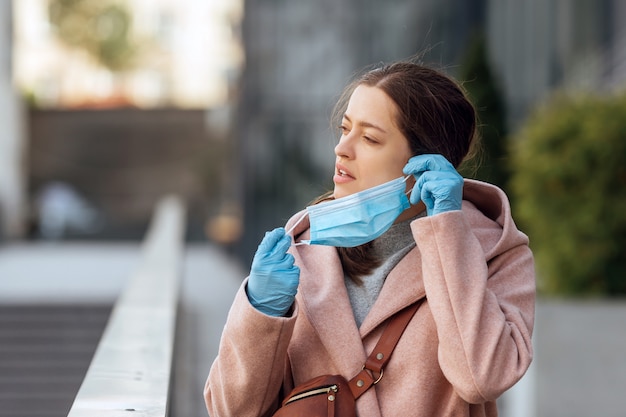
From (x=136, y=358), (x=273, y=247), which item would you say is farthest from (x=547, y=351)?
(x=273, y=247)

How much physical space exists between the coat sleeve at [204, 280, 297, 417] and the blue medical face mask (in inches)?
6.6

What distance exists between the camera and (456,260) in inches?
82.5

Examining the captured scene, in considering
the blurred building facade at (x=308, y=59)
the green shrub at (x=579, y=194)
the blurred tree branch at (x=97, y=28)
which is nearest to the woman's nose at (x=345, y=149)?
the green shrub at (x=579, y=194)

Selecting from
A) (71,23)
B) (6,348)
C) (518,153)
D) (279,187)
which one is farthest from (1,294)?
(71,23)

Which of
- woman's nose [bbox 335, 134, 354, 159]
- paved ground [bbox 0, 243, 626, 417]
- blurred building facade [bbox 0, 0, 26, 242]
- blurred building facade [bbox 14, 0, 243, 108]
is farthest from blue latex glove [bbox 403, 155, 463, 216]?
blurred building facade [bbox 14, 0, 243, 108]

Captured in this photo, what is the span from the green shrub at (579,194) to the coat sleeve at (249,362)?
450 cm

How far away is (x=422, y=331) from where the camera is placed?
2.20m

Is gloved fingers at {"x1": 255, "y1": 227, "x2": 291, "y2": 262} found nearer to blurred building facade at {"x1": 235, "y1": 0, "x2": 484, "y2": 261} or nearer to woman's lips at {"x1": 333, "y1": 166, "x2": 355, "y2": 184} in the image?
woman's lips at {"x1": 333, "y1": 166, "x2": 355, "y2": 184}

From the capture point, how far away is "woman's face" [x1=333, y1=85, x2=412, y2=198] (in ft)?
7.27

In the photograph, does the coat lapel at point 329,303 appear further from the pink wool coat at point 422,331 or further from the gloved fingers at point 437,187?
the gloved fingers at point 437,187

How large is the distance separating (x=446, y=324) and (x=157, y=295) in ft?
10.6

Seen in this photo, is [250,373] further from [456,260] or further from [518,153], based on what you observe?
[518,153]

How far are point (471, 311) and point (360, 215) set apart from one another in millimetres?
280

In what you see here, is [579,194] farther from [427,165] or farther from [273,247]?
[273,247]
